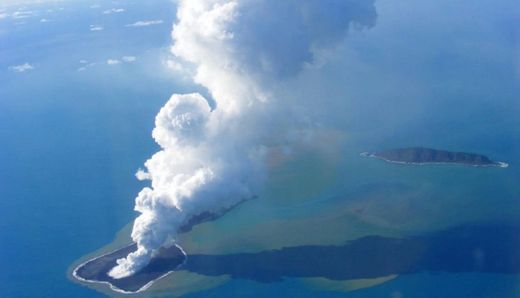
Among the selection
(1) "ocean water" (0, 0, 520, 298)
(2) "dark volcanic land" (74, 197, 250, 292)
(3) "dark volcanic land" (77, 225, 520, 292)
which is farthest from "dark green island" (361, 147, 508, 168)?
(2) "dark volcanic land" (74, 197, 250, 292)

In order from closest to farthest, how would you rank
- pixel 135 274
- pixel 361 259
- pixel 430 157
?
pixel 361 259 → pixel 135 274 → pixel 430 157

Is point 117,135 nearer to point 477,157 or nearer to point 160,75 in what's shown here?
Result: point 160,75

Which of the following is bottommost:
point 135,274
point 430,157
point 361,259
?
point 361,259

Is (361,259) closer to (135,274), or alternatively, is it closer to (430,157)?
(135,274)

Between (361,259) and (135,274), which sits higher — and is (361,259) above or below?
below

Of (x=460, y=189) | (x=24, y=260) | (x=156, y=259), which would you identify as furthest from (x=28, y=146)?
(x=460, y=189)

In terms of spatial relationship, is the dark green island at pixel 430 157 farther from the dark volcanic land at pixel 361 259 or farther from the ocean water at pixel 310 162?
the dark volcanic land at pixel 361 259

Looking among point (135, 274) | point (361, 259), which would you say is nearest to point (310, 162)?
point (361, 259)

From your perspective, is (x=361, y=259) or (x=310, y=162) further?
(x=310, y=162)
